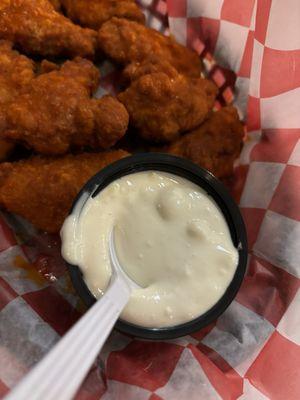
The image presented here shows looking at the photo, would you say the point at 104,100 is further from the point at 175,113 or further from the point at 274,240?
the point at 274,240

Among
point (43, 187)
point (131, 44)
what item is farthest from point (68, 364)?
point (131, 44)

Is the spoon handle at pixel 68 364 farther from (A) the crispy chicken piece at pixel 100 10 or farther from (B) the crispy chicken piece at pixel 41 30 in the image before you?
(A) the crispy chicken piece at pixel 100 10

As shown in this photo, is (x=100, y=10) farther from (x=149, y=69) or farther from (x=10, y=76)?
(x=10, y=76)

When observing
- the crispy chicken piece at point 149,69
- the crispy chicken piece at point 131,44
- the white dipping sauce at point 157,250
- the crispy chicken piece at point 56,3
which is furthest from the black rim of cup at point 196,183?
the crispy chicken piece at point 56,3

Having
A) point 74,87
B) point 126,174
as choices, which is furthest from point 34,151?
point 126,174

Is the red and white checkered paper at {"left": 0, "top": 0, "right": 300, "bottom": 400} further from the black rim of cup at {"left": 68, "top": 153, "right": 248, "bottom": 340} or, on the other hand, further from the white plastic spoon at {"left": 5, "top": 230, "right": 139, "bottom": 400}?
the white plastic spoon at {"left": 5, "top": 230, "right": 139, "bottom": 400}

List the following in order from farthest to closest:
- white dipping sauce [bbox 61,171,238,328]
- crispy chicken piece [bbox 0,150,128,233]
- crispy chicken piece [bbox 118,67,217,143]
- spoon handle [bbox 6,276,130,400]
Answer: crispy chicken piece [bbox 118,67,217,143]
crispy chicken piece [bbox 0,150,128,233]
white dipping sauce [bbox 61,171,238,328]
spoon handle [bbox 6,276,130,400]

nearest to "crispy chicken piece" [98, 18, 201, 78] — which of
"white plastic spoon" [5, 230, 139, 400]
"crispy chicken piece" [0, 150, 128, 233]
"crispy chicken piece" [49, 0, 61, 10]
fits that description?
"crispy chicken piece" [49, 0, 61, 10]
